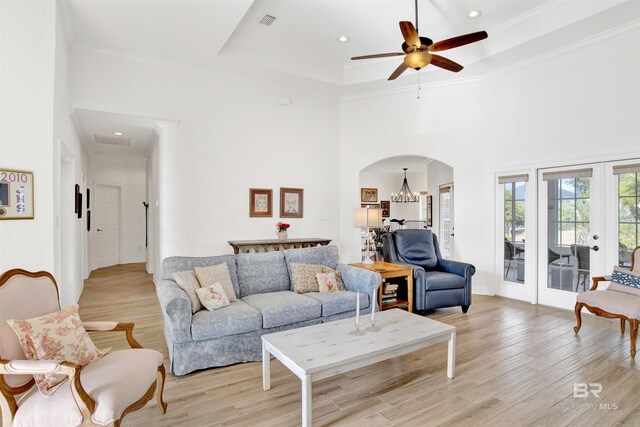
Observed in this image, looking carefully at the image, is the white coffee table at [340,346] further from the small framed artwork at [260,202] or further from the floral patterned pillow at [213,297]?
the small framed artwork at [260,202]

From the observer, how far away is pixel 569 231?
4.73 metres

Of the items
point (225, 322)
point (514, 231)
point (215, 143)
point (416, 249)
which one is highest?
point (215, 143)

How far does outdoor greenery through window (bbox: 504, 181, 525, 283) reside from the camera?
5.25m

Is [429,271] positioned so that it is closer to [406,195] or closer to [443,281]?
[443,281]

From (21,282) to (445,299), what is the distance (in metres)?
4.17

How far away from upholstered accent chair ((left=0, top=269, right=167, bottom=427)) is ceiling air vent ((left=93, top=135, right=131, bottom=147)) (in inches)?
186

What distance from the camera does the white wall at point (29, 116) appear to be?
2.88 metres

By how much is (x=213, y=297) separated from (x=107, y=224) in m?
7.15

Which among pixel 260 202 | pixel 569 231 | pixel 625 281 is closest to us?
pixel 625 281

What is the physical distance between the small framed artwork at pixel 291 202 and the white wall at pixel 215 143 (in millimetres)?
89

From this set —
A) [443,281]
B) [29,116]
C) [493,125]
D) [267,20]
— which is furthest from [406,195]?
[29,116]

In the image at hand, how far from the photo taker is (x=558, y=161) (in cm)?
475

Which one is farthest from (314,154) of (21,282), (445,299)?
(21,282)

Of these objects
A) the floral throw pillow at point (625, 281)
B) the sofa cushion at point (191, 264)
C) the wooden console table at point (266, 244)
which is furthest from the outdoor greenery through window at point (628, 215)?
the sofa cushion at point (191, 264)
